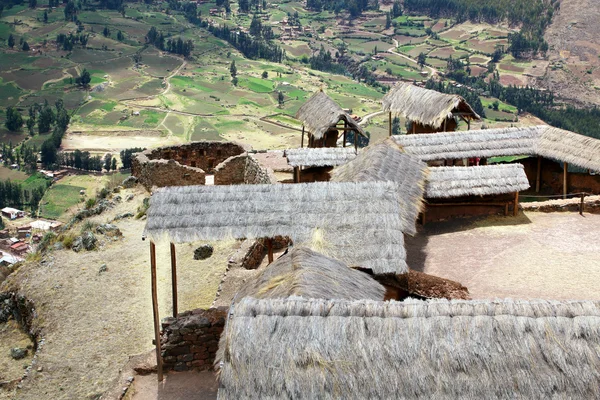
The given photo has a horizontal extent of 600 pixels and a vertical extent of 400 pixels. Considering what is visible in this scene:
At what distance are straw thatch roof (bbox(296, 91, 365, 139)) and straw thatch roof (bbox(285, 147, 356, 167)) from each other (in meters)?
1.81

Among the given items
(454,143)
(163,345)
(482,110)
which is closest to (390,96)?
(454,143)

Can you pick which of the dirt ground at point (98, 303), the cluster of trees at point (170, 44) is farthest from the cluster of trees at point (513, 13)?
the dirt ground at point (98, 303)

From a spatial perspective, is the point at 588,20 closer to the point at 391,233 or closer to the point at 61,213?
the point at 61,213

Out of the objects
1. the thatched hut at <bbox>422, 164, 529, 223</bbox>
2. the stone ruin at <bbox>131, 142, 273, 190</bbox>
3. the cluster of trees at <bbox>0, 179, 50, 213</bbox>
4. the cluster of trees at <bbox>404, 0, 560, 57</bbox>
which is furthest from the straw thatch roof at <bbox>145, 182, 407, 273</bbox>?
the cluster of trees at <bbox>404, 0, 560, 57</bbox>

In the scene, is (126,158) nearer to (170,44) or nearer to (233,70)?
(233,70)

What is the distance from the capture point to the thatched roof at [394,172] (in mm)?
17000

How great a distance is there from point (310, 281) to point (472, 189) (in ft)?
36.5

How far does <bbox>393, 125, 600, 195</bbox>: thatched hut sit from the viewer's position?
74.2ft

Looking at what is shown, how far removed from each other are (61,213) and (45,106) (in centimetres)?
3634

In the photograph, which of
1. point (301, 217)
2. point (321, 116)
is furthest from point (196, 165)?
point (301, 217)

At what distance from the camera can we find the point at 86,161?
243 feet

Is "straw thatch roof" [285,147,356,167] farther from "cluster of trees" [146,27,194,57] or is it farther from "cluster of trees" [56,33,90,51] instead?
"cluster of trees" [146,27,194,57]

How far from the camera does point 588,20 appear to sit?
397ft

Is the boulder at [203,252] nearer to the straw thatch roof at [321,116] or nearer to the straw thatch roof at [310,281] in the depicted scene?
the straw thatch roof at [321,116]
